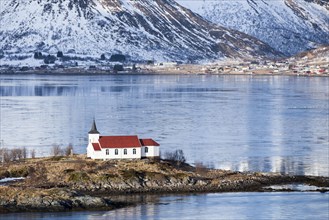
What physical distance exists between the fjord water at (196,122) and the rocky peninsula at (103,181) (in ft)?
11.4

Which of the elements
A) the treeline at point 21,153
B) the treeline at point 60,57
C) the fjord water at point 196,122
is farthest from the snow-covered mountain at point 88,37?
the treeline at point 21,153

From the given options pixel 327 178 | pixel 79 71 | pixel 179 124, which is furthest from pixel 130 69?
pixel 327 178

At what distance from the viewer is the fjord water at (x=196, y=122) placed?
160 feet

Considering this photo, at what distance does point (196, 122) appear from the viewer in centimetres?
6481

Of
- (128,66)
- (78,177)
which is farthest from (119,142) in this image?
(128,66)

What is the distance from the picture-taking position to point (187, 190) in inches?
1506

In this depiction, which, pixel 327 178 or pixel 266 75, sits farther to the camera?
pixel 266 75

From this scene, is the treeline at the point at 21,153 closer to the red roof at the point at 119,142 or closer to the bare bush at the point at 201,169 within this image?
the red roof at the point at 119,142

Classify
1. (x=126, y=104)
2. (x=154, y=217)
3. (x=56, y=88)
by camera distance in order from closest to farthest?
(x=154, y=217)
(x=126, y=104)
(x=56, y=88)

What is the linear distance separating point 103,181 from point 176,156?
23.6 feet

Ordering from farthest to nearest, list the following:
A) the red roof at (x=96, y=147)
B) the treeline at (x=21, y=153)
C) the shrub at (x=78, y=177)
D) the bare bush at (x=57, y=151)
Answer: the bare bush at (x=57, y=151) → the treeline at (x=21, y=153) → the red roof at (x=96, y=147) → the shrub at (x=78, y=177)

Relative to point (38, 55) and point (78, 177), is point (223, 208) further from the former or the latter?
point (38, 55)

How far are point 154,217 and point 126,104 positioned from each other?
46.8 meters

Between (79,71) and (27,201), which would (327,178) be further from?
(79,71)
